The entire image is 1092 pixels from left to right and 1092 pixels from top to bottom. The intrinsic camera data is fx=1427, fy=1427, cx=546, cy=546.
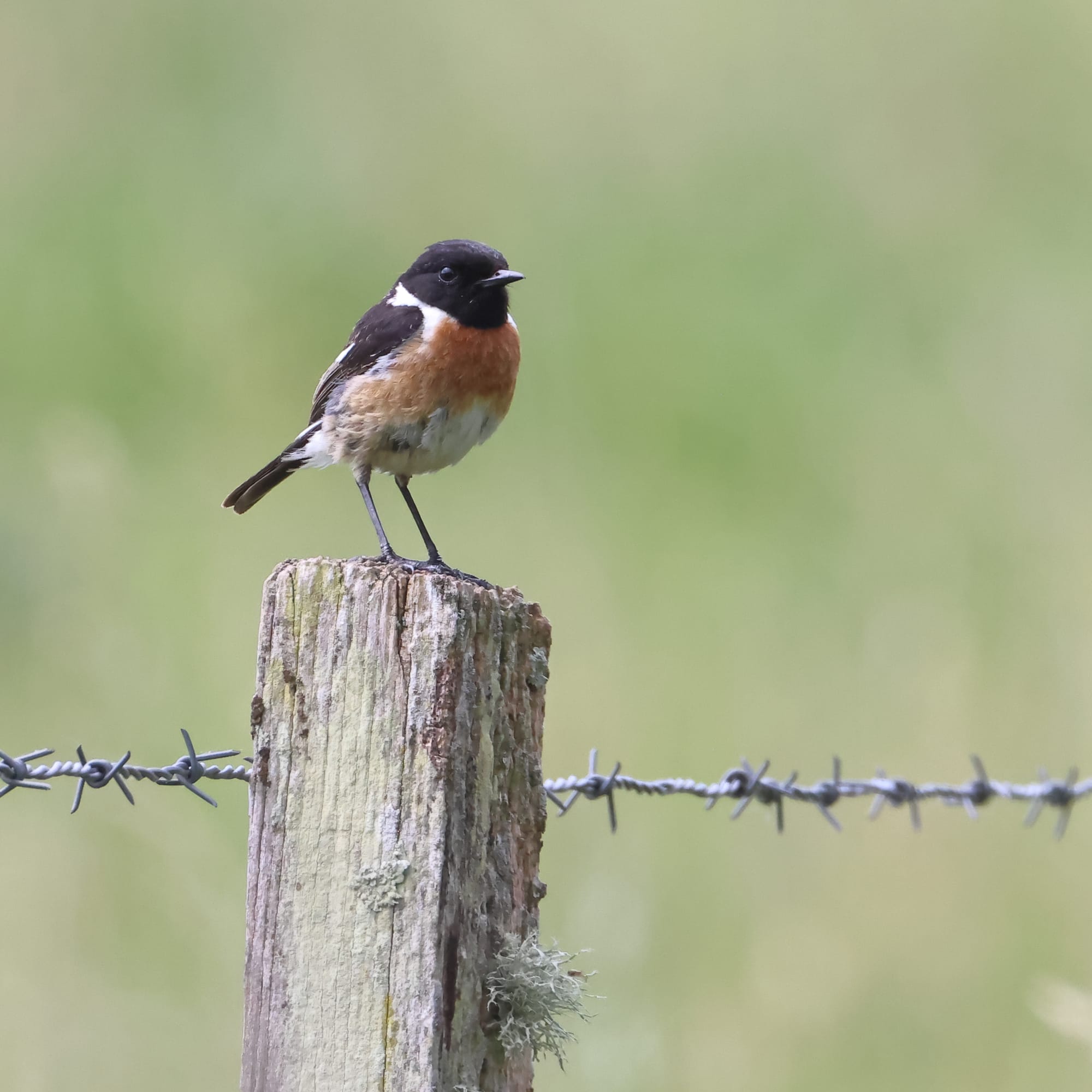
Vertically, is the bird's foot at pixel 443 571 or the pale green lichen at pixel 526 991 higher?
the bird's foot at pixel 443 571

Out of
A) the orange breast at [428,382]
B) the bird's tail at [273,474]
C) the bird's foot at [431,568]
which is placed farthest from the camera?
the bird's tail at [273,474]

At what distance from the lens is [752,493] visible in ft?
24.5

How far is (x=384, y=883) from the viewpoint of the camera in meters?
2.09

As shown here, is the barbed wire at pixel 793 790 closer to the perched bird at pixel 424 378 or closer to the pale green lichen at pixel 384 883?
the pale green lichen at pixel 384 883

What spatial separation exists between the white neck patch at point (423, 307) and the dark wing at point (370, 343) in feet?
0.07

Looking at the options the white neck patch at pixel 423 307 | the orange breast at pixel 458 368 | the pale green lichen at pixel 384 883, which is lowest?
the pale green lichen at pixel 384 883

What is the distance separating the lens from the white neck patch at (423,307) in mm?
4242

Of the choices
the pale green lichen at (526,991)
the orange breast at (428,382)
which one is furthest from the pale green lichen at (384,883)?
the orange breast at (428,382)

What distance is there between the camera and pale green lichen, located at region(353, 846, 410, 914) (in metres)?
2.09

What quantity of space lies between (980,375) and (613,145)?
277cm

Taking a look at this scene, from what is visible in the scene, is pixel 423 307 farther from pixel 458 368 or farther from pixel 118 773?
pixel 118 773

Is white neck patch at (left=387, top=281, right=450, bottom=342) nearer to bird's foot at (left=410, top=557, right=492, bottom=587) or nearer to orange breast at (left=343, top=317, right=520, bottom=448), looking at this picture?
orange breast at (left=343, top=317, right=520, bottom=448)

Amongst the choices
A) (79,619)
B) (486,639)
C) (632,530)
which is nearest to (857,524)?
(632,530)

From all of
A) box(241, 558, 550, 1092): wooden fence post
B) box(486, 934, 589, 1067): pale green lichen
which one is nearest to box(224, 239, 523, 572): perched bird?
box(241, 558, 550, 1092): wooden fence post
